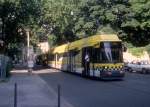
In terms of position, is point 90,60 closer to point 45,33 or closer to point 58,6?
point 58,6

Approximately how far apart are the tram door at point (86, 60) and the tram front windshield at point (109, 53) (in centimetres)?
217

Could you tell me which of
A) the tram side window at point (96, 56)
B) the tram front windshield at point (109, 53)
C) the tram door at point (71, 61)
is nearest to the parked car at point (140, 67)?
the tram door at point (71, 61)

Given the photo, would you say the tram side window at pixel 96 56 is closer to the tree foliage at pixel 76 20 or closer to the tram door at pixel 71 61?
the tram door at pixel 71 61

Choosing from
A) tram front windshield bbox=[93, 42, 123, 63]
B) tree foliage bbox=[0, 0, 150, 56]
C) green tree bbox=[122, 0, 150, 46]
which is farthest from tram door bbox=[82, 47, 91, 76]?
green tree bbox=[122, 0, 150, 46]

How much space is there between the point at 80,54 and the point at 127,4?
3443 cm

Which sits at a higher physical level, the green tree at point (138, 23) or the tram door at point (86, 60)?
the green tree at point (138, 23)

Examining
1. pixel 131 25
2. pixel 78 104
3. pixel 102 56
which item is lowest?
pixel 78 104

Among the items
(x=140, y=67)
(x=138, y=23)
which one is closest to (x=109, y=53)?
(x=140, y=67)

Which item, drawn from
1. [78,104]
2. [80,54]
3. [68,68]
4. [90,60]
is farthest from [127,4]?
[78,104]

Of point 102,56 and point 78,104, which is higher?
point 102,56

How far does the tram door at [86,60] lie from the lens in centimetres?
3871

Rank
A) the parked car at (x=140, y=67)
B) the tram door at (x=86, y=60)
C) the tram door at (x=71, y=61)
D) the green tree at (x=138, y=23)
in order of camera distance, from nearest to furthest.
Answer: the tram door at (x=86, y=60)
the tram door at (x=71, y=61)
the parked car at (x=140, y=67)
the green tree at (x=138, y=23)

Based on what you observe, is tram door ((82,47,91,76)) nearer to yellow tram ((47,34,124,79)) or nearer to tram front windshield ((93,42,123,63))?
yellow tram ((47,34,124,79))

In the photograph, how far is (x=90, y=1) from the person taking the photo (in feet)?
246
